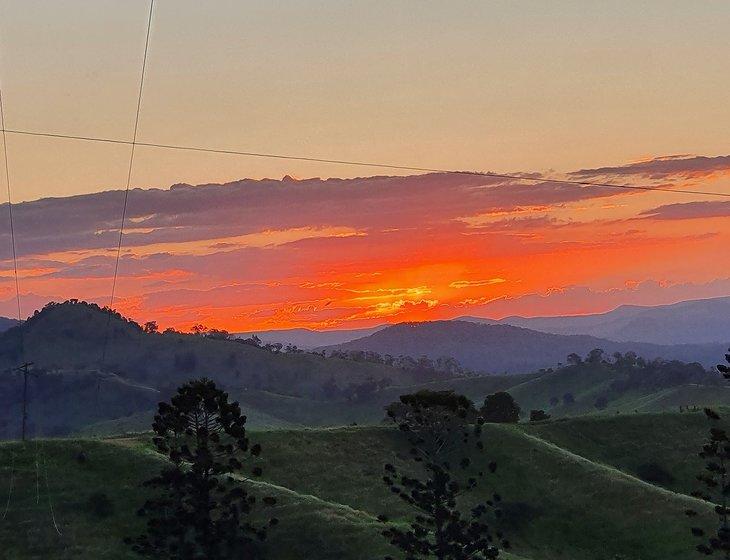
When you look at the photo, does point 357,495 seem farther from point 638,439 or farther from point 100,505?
point 638,439

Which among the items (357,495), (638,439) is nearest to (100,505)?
(357,495)

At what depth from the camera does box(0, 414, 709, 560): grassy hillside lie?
118500 mm

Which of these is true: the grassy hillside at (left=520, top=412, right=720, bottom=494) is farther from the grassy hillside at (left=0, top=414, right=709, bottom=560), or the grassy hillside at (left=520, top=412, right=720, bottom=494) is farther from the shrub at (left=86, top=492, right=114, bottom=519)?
the shrub at (left=86, top=492, right=114, bottom=519)

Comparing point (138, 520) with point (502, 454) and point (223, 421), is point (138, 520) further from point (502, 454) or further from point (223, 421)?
point (502, 454)

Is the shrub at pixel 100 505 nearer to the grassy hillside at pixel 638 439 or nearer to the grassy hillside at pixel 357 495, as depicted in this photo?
the grassy hillside at pixel 357 495

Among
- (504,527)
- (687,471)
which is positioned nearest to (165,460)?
(504,527)

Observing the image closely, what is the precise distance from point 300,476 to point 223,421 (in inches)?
2343

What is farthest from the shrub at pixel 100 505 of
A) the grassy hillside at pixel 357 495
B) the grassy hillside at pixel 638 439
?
the grassy hillside at pixel 638 439

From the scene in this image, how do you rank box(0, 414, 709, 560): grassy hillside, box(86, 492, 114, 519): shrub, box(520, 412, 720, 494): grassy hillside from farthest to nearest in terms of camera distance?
box(520, 412, 720, 494): grassy hillside < box(86, 492, 114, 519): shrub < box(0, 414, 709, 560): grassy hillside

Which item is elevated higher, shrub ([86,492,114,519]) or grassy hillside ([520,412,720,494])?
shrub ([86,492,114,519])

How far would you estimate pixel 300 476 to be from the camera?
149125 mm

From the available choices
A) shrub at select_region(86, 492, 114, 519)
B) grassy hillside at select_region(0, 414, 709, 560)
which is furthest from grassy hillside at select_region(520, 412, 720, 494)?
shrub at select_region(86, 492, 114, 519)

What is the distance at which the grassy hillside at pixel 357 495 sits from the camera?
4665 inches

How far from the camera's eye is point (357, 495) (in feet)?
473
